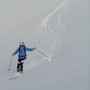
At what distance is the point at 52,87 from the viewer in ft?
33.9

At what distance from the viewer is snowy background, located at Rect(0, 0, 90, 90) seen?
440 inches

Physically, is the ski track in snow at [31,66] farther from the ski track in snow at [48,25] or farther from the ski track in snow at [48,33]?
the ski track in snow at [48,25]

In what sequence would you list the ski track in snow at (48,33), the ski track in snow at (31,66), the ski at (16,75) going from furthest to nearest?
the ski track in snow at (48,33), the ski track in snow at (31,66), the ski at (16,75)

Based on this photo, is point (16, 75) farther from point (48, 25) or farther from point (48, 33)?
point (48, 25)

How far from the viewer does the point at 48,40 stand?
1778 centimetres

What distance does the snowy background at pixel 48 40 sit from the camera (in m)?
11.2

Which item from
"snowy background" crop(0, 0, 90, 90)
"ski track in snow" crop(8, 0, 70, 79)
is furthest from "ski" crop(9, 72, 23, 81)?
"snowy background" crop(0, 0, 90, 90)

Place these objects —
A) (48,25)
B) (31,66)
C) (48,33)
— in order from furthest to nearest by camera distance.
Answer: (48,25), (48,33), (31,66)

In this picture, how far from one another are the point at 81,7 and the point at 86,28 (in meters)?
7.39

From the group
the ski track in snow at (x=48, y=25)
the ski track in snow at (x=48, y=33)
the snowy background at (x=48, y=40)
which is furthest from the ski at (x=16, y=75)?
the ski track in snow at (x=48, y=25)

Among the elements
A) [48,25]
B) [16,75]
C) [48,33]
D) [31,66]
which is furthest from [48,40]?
[16,75]

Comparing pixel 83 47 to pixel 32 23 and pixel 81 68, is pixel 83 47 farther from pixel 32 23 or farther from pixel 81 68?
pixel 32 23

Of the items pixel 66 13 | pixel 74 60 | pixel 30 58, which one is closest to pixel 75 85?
pixel 74 60

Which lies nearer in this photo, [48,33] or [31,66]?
[31,66]
